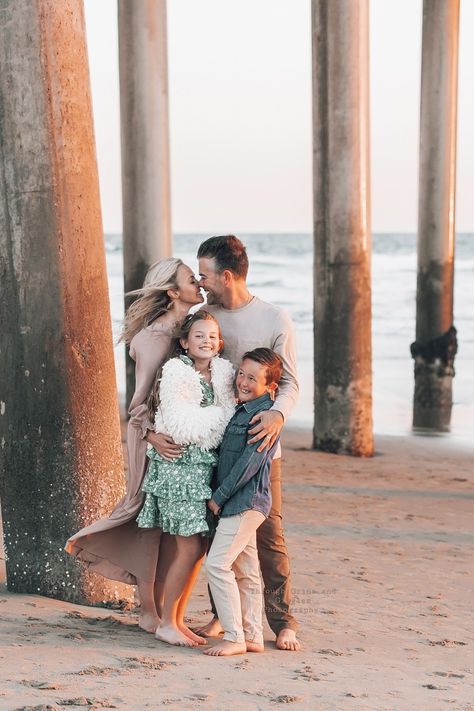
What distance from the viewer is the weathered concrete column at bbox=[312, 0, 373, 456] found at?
10484mm

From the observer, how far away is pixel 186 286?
16.5 feet

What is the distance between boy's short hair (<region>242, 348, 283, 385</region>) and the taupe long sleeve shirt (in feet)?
0.38

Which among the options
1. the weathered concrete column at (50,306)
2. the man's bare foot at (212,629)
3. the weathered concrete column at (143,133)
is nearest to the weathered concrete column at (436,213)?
the weathered concrete column at (143,133)

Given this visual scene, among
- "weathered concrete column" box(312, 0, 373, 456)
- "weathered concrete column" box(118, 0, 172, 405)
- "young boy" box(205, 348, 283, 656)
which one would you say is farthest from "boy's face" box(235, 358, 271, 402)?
"weathered concrete column" box(118, 0, 172, 405)

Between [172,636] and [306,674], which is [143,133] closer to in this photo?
[172,636]

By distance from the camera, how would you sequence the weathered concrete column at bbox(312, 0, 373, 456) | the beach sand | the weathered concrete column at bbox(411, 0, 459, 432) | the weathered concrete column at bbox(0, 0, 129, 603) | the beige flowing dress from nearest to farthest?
the beach sand, the beige flowing dress, the weathered concrete column at bbox(0, 0, 129, 603), the weathered concrete column at bbox(312, 0, 373, 456), the weathered concrete column at bbox(411, 0, 459, 432)

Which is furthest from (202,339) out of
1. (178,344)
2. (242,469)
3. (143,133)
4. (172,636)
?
(143,133)

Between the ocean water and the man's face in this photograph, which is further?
the ocean water

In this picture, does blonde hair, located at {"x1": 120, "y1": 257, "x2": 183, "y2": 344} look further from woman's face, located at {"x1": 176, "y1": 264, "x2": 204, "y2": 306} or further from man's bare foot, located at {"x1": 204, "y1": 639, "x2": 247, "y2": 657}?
man's bare foot, located at {"x1": 204, "y1": 639, "x2": 247, "y2": 657}

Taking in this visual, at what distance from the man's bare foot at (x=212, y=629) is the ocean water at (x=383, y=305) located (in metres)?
1.55

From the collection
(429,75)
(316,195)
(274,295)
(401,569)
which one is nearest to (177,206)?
(274,295)

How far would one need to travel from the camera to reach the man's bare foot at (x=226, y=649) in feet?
15.6

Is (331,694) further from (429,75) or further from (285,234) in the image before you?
(285,234)

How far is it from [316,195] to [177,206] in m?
39.7
